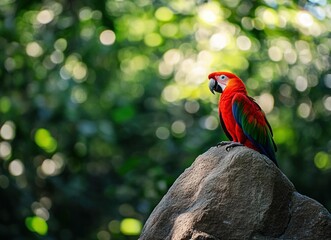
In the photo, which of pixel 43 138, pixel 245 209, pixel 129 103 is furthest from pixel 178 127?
pixel 245 209

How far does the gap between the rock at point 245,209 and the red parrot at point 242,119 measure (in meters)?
0.18

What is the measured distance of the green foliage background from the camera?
741 cm

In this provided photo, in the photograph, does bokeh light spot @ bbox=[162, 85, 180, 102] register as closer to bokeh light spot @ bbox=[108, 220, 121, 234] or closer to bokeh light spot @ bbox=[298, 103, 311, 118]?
bokeh light spot @ bbox=[298, 103, 311, 118]

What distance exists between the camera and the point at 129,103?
9070 mm

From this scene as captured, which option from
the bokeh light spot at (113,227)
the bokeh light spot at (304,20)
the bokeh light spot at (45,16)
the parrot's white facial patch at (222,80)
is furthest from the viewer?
the bokeh light spot at (113,227)

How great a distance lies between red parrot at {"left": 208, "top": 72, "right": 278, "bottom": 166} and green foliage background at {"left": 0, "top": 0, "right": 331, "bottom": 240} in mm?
2230

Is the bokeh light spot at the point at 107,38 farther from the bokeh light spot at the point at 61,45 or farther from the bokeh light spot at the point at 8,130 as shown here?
the bokeh light spot at the point at 8,130

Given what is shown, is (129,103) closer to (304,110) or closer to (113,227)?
(113,227)

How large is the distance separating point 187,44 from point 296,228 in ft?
22.7

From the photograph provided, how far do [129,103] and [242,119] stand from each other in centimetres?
520

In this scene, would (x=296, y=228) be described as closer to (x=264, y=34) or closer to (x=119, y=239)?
(x=264, y=34)

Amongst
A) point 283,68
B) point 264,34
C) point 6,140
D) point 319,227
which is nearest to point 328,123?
point 283,68

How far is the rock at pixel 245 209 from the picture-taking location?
11.8ft

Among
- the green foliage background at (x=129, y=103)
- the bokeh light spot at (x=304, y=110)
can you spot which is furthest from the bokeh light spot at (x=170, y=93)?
the bokeh light spot at (x=304, y=110)
